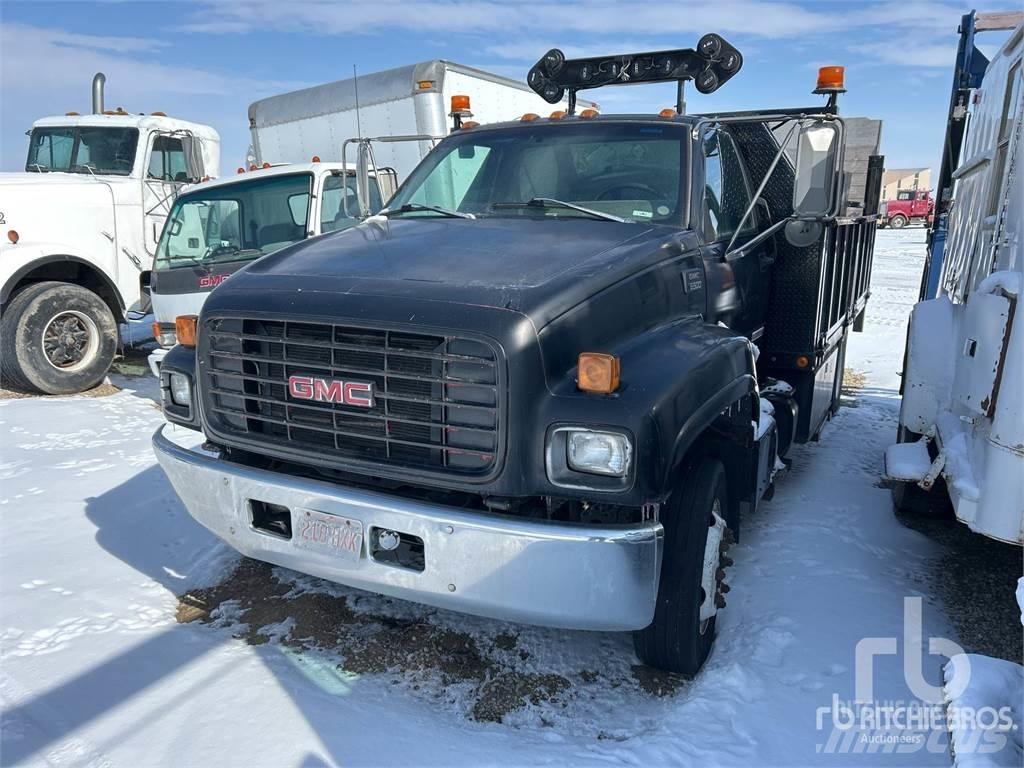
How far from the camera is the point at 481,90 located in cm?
925

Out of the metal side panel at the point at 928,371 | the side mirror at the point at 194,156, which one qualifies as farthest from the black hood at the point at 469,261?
the side mirror at the point at 194,156

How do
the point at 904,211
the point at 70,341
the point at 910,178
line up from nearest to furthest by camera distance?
the point at 70,341
the point at 904,211
the point at 910,178

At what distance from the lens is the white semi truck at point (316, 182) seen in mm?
7398

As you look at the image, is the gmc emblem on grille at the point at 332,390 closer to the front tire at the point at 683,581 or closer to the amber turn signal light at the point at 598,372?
the amber turn signal light at the point at 598,372

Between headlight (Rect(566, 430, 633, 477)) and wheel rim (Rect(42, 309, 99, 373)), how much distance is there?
7.44 m

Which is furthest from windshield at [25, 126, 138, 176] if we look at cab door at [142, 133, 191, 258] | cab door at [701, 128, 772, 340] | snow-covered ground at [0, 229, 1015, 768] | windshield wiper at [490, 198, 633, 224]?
cab door at [701, 128, 772, 340]

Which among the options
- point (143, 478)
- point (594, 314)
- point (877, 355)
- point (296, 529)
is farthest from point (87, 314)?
point (877, 355)

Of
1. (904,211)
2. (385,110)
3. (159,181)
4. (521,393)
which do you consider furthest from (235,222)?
(904,211)

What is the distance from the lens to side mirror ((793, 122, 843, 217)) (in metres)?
3.65

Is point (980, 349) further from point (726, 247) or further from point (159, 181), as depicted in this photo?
point (159, 181)

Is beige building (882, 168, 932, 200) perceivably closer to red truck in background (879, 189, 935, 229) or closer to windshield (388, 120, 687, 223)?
red truck in background (879, 189, 935, 229)

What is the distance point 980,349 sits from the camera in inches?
125

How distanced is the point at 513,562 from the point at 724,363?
4.35 ft

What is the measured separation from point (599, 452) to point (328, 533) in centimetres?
110
